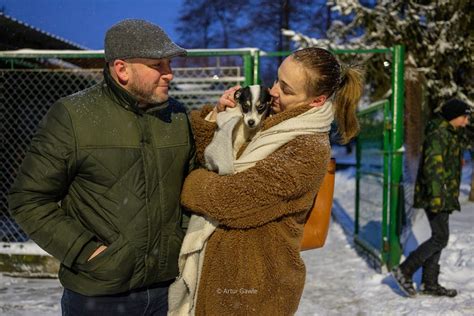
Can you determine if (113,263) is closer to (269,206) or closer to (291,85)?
(269,206)

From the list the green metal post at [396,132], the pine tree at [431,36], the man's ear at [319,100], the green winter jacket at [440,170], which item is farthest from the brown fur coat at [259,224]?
the pine tree at [431,36]

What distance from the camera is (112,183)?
2.09m

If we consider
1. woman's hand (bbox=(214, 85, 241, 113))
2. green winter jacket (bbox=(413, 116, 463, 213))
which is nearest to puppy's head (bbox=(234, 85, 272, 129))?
woman's hand (bbox=(214, 85, 241, 113))

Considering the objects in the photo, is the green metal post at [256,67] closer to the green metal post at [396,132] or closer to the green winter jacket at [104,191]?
the green metal post at [396,132]

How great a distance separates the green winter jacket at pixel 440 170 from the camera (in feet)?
18.1

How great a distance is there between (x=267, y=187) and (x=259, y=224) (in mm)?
162

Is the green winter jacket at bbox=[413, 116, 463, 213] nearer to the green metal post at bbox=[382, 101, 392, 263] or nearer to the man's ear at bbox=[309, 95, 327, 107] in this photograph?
the green metal post at bbox=[382, 101, 392, 263]

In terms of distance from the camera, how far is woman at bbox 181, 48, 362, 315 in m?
2.02

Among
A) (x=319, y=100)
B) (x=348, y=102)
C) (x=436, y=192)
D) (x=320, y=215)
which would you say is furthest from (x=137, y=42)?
(x=436, y=192)

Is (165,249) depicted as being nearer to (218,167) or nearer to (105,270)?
(105,270)

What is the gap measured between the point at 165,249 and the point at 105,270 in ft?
0.87

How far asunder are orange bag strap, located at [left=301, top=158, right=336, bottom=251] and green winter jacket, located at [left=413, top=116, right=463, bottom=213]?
3.49 m

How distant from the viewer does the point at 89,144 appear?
6.70 feet

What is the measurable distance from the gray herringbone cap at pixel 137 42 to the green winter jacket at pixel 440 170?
4.17 metres
